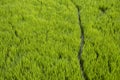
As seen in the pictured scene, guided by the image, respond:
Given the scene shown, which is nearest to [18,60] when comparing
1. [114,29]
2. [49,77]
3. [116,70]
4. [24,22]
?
[49,77]

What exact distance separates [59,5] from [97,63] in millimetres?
1365

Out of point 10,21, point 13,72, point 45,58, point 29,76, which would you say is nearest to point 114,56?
point 45,58

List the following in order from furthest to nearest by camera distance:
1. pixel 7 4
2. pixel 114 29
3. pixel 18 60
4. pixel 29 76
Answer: pixel 7 4, pixel 114 29, pixel 18 60, pixel 29 76

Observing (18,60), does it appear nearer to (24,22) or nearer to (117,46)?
(24,22)

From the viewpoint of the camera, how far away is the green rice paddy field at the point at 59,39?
2596 millimetres

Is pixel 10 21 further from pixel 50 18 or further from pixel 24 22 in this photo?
pixel 50 18

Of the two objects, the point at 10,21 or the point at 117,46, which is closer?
the point at 117,46

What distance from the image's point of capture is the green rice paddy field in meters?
2.60

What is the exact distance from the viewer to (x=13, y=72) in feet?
8.46

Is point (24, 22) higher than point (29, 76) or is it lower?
higher

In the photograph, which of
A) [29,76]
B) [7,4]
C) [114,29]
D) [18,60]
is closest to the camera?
[29,76]

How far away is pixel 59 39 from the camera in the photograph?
3.01m

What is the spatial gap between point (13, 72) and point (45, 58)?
1.36 ft

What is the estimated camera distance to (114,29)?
127 inches
